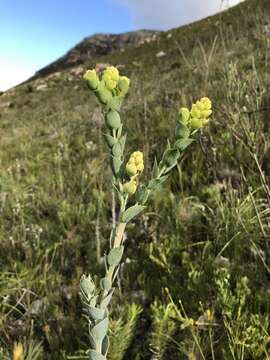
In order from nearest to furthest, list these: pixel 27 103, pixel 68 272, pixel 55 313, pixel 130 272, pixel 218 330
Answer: pixel 218 330, pixel 55 313, pixel 130 272, pixel 68 272, pixel 27 103

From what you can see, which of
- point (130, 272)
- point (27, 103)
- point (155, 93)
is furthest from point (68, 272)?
point (27, 103)

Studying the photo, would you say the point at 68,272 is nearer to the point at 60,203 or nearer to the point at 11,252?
the point at 11,252

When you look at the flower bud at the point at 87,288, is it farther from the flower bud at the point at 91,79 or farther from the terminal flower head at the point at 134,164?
the flower bud at the point at 91,79

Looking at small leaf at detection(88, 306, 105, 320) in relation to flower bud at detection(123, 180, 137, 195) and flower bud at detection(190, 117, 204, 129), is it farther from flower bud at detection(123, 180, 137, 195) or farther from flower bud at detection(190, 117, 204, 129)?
flower bud at detection(190, 117, 204, 129)

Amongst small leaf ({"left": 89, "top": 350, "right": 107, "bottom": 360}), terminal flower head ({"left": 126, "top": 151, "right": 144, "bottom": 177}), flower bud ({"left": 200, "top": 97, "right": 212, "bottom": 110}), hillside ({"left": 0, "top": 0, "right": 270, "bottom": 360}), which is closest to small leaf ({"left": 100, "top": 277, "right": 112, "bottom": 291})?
small leaf ({"left": 89, "top": 350, "right": 107, "bottom": 360})

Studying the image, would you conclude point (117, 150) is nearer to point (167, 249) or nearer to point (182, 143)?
point (182, 143)

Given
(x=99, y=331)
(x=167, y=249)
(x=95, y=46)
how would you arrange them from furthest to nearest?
(x=95, y=46) → (x=167, y=249) → (x=99, y=331)

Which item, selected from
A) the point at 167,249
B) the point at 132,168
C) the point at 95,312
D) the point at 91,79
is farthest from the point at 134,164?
the point at 167,249

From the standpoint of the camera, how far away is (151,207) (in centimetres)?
444

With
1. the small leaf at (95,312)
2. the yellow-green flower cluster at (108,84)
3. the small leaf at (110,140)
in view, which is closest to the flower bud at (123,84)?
the yellow-green flower cluster at (108,84)

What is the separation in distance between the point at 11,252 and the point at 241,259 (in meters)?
1.89

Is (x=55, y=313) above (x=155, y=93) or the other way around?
the other way around

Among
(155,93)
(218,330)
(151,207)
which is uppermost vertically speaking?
(155,93)

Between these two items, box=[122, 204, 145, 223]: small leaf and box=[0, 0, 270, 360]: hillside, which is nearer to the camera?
box=[122, 204, 145, 223]: small leaf
